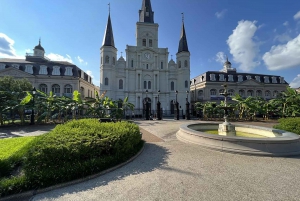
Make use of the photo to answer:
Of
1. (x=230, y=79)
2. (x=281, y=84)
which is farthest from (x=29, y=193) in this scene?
(x=281, y=84)

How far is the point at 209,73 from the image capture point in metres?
→ 44.4

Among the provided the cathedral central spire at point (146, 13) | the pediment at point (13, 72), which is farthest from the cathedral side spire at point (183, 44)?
the pediment at point (13, 72)

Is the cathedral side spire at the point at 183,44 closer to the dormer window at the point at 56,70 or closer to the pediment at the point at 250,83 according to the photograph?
the pediment at the point at 250,83

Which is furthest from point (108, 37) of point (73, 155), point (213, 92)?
point (73, 155)

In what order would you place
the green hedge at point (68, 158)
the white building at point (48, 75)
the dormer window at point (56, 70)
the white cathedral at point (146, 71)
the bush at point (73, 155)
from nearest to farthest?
the green hedge at point (68, 158) < the bush at point (73, 155) < the white building at point (48, 75) < the dormer window at point (56, 70) < the white cathedral at point (146, 71)

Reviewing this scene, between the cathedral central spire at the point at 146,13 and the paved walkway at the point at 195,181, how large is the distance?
4568 centimetres

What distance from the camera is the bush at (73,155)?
384cm

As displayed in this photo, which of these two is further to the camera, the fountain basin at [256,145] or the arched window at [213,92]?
the arched window at [213,92]

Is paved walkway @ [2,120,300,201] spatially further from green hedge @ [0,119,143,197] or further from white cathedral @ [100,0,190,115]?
white cathedral @ [100,0,190,115]

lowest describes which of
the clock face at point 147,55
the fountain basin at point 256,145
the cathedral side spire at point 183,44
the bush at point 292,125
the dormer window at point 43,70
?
the fountain basin at point 256,145

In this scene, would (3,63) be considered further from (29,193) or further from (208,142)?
(208,142)

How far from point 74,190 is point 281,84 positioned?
208 ft

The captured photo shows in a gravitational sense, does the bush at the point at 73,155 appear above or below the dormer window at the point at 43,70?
below

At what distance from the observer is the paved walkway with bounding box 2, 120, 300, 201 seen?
3439 mm
